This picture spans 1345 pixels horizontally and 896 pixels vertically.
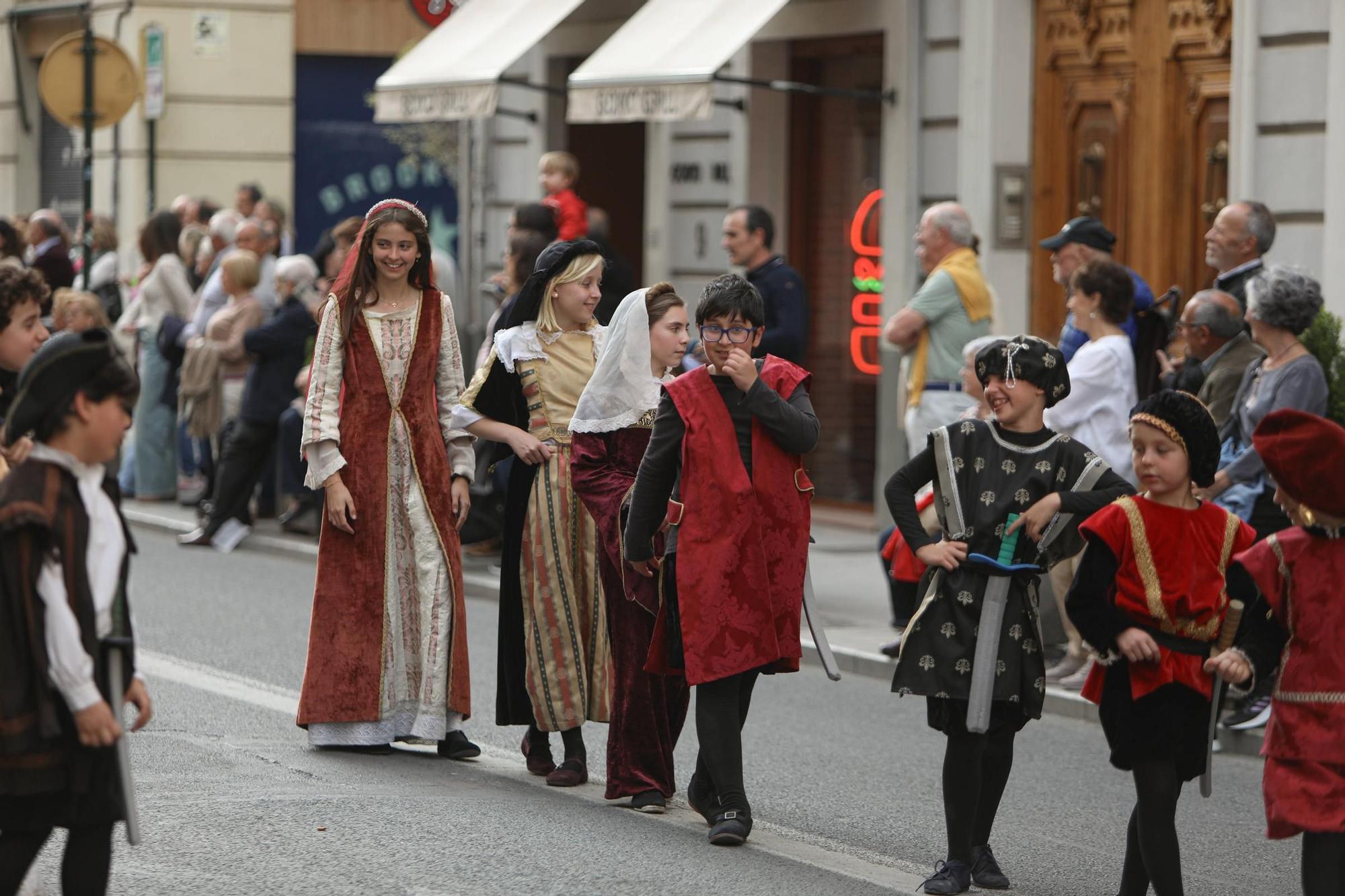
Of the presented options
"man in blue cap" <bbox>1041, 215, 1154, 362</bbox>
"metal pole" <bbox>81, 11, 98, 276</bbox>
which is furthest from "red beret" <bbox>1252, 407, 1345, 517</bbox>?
"metal pole" <bbox>81, 11, 98, 276</bbox>

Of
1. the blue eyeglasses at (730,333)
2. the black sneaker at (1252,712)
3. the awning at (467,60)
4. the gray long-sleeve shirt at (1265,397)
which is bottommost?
the black sneaker at (1252,712)

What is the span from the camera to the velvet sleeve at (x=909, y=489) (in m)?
6.42

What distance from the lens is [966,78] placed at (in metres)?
14.8

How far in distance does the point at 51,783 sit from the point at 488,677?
5399 millimetres

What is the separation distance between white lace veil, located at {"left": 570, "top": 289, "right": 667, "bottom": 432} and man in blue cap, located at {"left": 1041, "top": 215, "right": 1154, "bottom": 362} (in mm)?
3715

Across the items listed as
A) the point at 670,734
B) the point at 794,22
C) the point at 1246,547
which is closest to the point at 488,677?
the point at 670,734

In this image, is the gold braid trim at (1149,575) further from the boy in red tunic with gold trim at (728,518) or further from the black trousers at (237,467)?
the black trousers at (237,467)

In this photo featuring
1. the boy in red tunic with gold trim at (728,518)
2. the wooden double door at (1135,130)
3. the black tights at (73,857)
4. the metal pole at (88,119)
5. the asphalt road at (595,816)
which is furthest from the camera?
the metal pole at (88,119)

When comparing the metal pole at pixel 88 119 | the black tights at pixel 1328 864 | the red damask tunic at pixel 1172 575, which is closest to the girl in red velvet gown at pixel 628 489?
the red damask tunic at pixel 1172 575

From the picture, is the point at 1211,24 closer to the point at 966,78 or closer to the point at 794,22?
the point at 966,78

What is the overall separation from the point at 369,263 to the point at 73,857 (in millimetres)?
3367


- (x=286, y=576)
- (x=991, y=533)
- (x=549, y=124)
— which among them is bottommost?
(x=286, y=576)

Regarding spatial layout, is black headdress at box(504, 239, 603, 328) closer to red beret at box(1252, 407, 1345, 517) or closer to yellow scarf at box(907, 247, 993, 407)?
red beret at box(1252, 407, 1345, 517)

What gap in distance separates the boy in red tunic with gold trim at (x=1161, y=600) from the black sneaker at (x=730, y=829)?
1.31 meters
